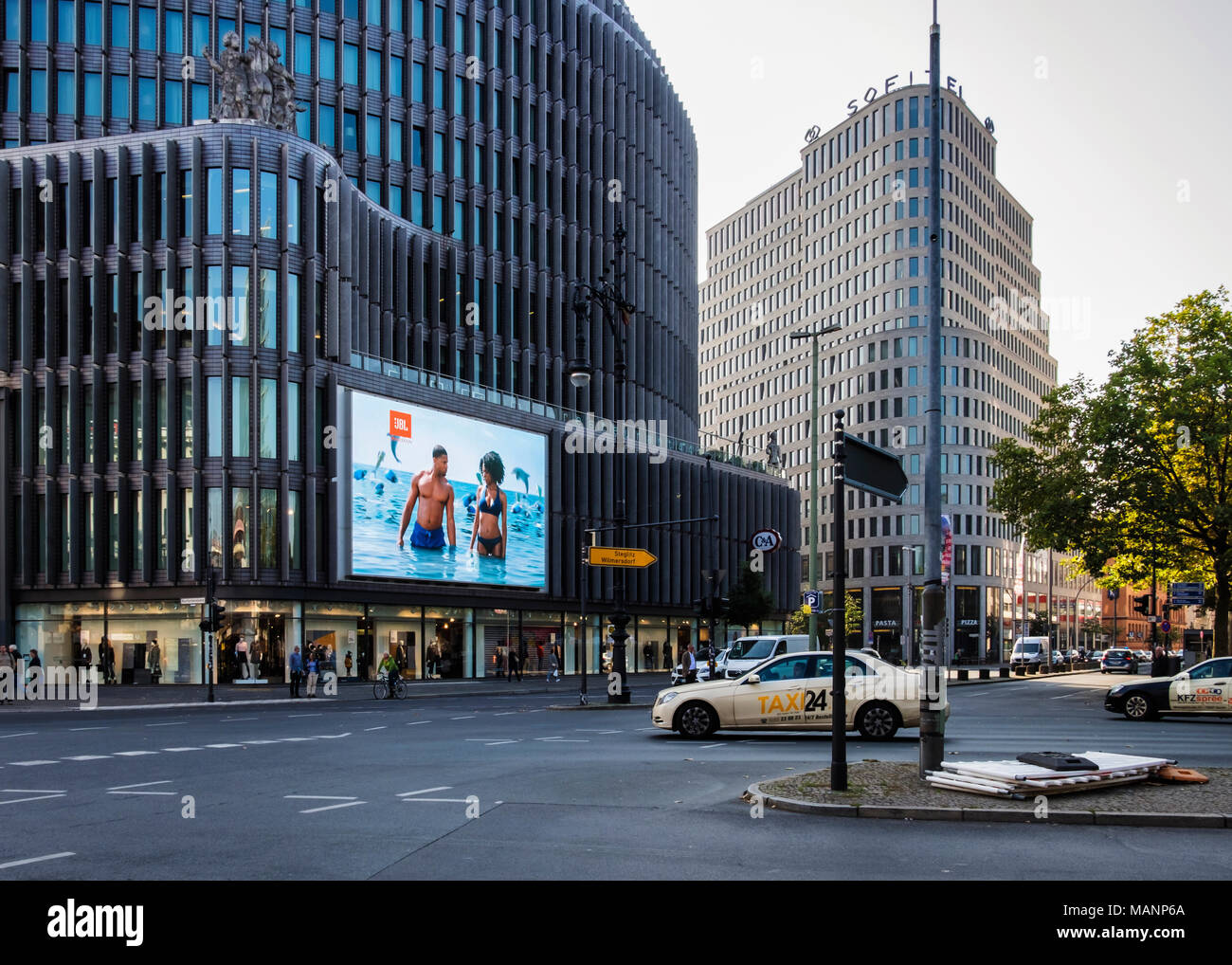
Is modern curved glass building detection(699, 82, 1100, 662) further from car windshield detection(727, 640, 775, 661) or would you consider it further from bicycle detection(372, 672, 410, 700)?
bicycle detection(372, 672, 410, 700)

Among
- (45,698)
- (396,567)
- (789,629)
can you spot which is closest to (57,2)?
(396,567)

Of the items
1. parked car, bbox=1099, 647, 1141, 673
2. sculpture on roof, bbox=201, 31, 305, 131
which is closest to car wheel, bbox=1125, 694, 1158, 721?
sculpture on roof, bbox=201, 31, 305, 131

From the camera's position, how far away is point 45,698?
36.7 meters

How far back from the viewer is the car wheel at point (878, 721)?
63.0 feet

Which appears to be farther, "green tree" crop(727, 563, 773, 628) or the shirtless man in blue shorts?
"green tree" crop(727, 563, 773, 628)

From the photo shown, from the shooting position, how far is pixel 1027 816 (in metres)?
10.5

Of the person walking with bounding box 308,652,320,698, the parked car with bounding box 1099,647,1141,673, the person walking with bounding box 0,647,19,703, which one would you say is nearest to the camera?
the person walking with bounding box 0,647,19,703

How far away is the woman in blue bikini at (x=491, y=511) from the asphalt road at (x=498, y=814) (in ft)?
106

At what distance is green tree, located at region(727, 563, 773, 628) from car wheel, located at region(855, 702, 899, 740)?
45391 mm

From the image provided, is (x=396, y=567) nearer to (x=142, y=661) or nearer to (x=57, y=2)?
(x=142, y=661)

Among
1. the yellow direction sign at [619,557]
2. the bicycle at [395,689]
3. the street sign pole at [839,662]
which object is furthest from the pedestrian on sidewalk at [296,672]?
the street sign pole at [839,662]

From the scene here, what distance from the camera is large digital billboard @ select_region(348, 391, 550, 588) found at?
Result: 4894cm

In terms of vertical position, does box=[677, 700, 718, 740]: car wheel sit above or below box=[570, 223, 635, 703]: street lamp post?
below
